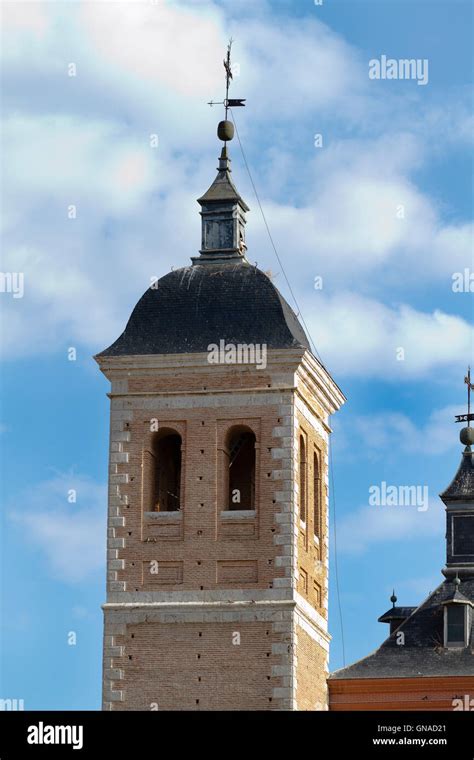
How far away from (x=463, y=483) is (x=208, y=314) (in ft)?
55.6

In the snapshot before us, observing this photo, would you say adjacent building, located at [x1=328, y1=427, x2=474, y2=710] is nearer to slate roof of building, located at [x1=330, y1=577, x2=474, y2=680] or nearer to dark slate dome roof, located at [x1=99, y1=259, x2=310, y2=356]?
slate roof of building, located at [x1=330, y1=577, x2=474, y2=680]

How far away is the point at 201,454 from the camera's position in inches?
1962

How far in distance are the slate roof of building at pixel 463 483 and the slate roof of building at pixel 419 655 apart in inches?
158

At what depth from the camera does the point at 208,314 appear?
50.7m

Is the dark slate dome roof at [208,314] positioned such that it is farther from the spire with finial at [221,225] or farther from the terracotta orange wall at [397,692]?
the terracotta orange wall at [397,692]

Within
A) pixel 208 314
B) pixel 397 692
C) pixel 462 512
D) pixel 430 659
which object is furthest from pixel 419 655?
pixel 208 314

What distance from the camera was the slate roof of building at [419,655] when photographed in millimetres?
59156

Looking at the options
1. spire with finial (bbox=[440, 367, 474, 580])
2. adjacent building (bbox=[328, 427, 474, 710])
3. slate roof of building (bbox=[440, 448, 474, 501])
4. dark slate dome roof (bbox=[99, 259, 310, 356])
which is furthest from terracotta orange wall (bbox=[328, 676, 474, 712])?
dark slate dome roof (bbox=[99, 259, 310, 356])

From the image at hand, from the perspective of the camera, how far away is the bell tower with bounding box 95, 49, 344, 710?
48375 millimetres

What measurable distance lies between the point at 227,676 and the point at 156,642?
1.65 m

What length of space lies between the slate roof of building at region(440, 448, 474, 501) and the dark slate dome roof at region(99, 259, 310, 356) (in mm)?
14951

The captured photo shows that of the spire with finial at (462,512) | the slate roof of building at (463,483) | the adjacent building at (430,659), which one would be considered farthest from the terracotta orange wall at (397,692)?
the slate roof of building at (463,483)
